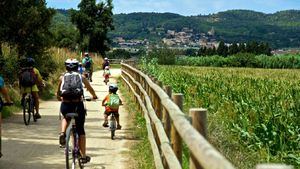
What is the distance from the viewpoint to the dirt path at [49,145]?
386 inches

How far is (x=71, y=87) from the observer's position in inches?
321

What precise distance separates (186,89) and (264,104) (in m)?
6.47

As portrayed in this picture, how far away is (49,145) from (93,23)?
218 ft

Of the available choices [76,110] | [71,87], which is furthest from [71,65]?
[76,110]

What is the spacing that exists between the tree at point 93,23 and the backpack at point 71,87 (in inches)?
2643

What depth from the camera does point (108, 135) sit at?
13.3 metres

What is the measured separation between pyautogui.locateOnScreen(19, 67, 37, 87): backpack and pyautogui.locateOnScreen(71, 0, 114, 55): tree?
60815 mm

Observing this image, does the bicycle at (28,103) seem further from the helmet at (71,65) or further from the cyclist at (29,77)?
the helmet at (71,65)

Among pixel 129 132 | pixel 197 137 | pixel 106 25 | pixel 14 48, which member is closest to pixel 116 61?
pixel 106 25

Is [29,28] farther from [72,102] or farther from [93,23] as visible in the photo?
[93,23]

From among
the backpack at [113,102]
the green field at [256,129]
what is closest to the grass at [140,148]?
the backpack at [113,102]

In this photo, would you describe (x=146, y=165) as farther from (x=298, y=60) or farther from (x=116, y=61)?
(x=298, y=60)

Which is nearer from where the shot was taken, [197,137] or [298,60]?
[197,137]

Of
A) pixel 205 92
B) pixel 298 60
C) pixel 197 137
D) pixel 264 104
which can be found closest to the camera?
pixel 197 137
